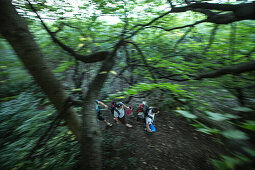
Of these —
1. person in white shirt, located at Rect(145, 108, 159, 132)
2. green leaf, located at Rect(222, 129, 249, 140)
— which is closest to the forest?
green leaf, located at Rect(222, 129, 249, 140)

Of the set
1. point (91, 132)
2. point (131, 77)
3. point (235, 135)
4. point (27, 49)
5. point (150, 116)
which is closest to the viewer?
point (235, 135)

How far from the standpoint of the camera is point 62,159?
2.65 metres

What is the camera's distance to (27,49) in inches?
53.2

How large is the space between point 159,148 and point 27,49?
4.78 meters

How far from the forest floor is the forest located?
0.13ft

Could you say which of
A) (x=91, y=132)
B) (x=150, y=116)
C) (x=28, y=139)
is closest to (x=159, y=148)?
(x=150, y=116)

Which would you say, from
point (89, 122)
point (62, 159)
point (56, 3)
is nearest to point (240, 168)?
point (89, 122)

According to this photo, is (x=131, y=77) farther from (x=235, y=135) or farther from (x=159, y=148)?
(x=159, y=148)

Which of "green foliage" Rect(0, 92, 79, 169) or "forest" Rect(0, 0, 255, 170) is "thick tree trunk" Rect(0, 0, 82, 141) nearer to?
"forest" Rect(0, 0, 255, 170)

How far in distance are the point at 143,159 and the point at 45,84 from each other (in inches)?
145

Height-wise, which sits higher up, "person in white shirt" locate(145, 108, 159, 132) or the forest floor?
"person in white shirt" locate(145, 108, 159, 132)

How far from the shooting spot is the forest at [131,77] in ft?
3.58

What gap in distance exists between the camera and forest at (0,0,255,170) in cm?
109

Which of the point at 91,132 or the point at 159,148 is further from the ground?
the point at 91,132
